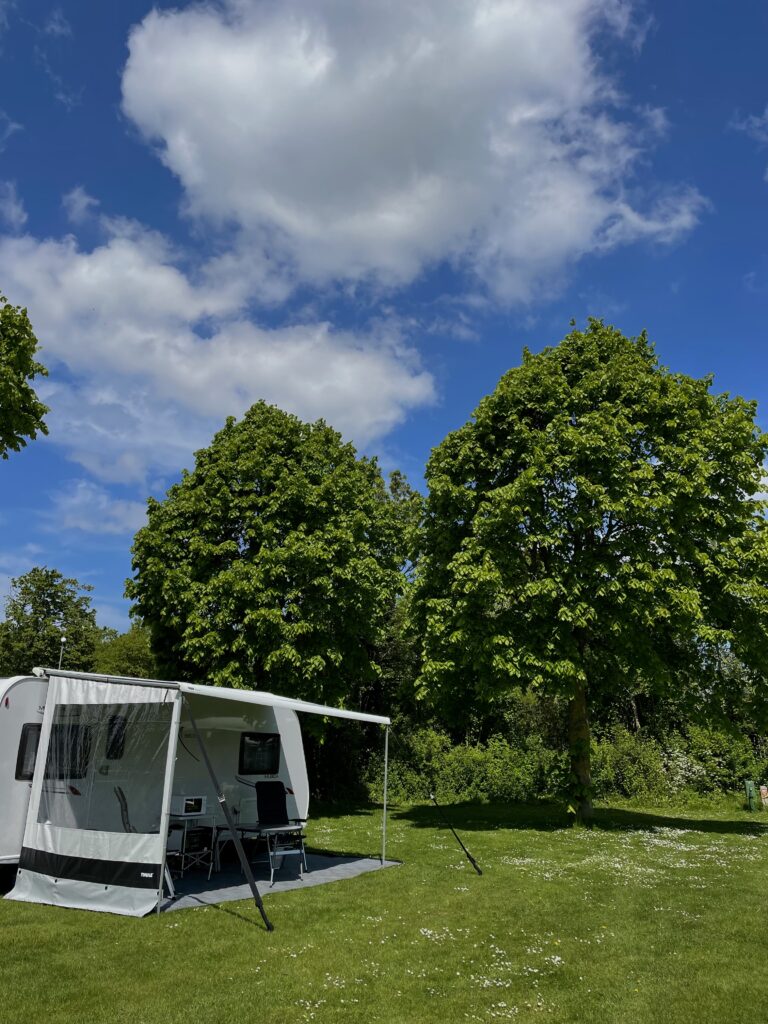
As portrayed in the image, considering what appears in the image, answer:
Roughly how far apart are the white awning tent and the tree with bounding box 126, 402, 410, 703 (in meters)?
8.25

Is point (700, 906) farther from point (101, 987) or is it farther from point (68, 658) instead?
point (68, 658)

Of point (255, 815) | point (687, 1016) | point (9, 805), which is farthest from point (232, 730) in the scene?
point (687, 1016)

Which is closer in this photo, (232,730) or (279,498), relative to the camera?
(232,730)

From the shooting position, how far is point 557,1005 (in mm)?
5664

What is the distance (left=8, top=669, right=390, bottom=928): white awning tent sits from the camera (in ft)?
28.4

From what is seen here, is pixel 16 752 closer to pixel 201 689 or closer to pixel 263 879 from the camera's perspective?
pixel 201 689

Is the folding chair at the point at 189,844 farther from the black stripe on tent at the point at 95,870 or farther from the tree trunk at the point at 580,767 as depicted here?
the tree trunk at the point at 580,767

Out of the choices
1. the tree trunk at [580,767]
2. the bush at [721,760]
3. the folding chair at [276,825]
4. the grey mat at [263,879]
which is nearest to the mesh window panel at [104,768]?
the grey mat at [263,879]

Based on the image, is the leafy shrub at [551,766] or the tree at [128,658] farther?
the tree at [128,658]

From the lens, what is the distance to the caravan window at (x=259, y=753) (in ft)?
42.0

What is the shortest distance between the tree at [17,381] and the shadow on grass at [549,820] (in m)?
12.9

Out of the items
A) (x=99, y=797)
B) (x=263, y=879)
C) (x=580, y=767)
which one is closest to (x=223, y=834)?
(x=263, y=879)

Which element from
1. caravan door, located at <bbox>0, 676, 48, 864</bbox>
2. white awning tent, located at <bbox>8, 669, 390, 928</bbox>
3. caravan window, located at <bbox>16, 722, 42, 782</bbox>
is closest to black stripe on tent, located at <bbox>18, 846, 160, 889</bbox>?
white awning tent, located at <bbox>8, 669, 390, 928</bbox>

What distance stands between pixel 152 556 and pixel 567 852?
45.3 ft
